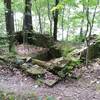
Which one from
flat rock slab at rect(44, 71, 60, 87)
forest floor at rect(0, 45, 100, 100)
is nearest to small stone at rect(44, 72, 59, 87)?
flat rock slab at rect(44, 71, 60, 87)

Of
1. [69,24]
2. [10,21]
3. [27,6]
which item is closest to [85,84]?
[10,21]

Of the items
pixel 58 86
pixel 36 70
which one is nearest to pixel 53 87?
pixel 58 86

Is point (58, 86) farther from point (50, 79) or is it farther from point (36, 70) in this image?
point (36, 70)

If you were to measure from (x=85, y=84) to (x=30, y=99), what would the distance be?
8.30 feet

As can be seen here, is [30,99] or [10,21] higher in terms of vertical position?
[10,21]

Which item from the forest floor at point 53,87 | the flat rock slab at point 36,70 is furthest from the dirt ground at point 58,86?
the flat rock slab at point 36,70

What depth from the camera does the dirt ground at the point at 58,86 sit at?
6.09m

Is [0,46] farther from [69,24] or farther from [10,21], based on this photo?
[69,24]

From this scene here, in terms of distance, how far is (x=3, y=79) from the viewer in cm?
714

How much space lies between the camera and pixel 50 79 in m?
7.16

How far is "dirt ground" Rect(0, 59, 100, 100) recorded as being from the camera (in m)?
6.09

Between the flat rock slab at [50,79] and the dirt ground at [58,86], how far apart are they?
4.8 inches

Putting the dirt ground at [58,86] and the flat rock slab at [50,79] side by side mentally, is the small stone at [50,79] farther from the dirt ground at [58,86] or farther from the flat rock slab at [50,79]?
the dirt ground at [58,86]

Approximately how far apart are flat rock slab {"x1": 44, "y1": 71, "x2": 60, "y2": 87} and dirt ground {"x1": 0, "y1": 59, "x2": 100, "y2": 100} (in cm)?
12
